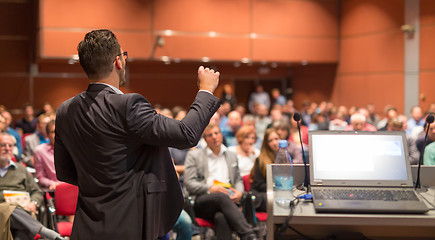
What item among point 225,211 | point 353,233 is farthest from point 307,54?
point 353,233

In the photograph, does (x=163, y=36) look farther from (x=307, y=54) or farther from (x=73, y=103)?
(x=73, y=103)

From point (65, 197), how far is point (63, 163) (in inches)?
91.8

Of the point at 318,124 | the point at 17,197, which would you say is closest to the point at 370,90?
the point at 318,124

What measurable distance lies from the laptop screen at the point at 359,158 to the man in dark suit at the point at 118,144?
102 cm

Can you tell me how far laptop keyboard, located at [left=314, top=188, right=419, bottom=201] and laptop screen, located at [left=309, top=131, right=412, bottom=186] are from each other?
0.14 meters

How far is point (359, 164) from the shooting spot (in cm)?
269

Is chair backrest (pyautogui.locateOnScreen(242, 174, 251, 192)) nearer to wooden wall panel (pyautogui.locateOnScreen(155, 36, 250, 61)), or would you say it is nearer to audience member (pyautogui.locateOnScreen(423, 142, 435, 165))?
audience member (pyautogui.locateOnScreen(423, 142, 435, 165))

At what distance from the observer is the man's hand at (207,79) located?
194cm

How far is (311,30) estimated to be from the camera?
1359 centimetres

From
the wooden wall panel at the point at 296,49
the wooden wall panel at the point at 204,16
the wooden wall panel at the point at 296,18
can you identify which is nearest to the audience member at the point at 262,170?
the wooden wall panel at the point at 204,16

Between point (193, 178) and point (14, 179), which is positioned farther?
point (193, 178)

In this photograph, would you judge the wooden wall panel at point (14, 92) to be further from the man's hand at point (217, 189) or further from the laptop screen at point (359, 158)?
the laptop screen at point (359, 158)

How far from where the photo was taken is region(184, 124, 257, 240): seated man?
14.4 feet

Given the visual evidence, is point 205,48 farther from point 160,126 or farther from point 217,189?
point 160,126
